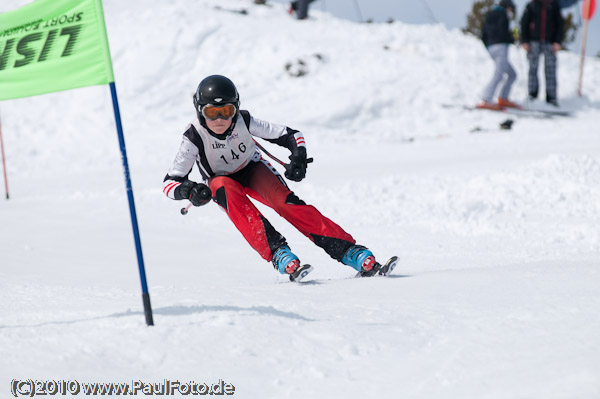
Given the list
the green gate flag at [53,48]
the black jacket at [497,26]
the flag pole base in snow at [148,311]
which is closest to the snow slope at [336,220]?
the flag pole base in snow at [148,311]

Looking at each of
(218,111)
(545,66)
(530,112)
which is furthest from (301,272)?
(545,66)

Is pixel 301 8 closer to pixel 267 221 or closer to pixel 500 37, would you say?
pixel 500 37

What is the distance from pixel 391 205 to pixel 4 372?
5.32 meters

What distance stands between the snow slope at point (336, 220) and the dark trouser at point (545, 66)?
0.57 m

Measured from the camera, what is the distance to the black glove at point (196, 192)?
382 cm

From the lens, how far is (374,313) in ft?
9.51

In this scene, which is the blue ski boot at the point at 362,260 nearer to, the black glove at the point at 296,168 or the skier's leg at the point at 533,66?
the black glove at the point at 296,168

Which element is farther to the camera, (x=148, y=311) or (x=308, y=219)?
(x=308, y=219)

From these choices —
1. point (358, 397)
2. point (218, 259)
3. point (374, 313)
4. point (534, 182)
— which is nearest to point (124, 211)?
point (218, 259)

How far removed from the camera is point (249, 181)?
14.6 feet

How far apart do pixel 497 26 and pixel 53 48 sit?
34.2ft

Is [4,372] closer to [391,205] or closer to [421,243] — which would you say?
[421,243]

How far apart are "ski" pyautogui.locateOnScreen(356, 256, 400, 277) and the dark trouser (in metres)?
9.90

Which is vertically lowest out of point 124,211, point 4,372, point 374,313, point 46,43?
point 124,211
